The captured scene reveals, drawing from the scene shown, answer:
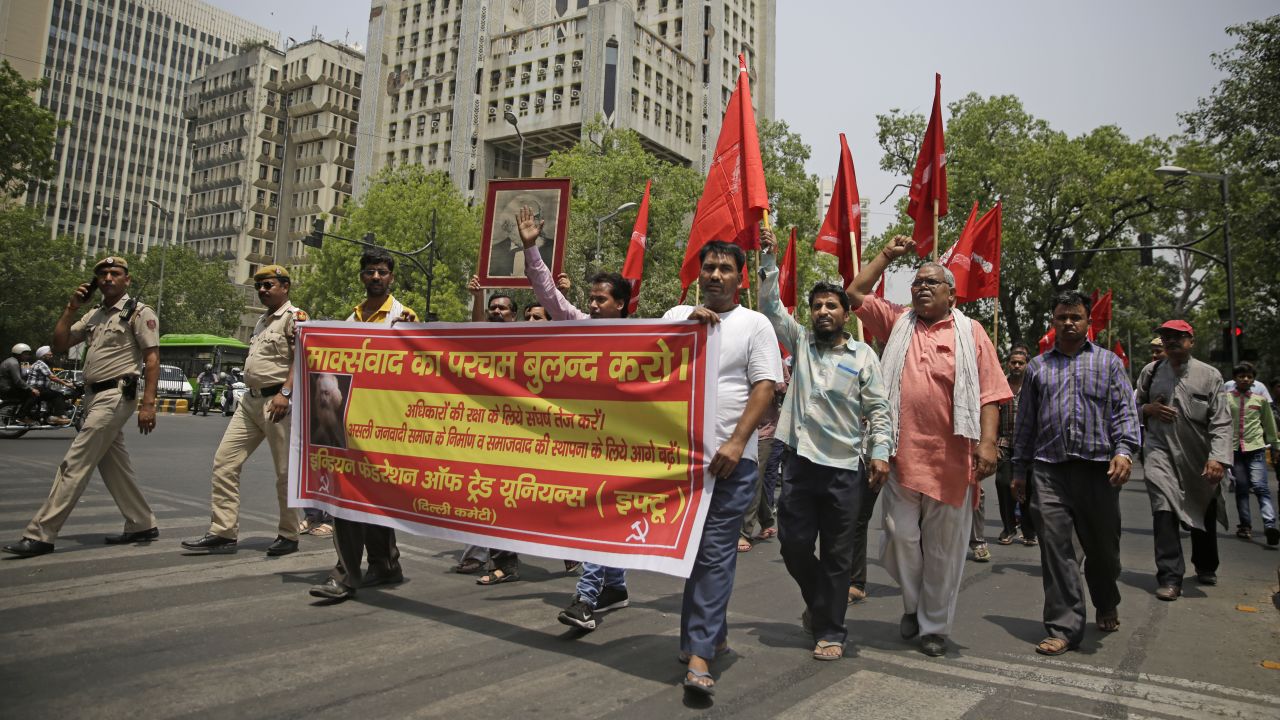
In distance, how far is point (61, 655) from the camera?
11.6 ft

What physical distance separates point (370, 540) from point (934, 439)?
3.49m

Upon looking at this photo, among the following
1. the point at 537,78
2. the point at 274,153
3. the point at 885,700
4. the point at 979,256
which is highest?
the point at 274,153

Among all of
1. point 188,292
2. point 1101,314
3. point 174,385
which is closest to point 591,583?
point 1101,314

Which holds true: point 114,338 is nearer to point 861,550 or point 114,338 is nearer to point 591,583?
point 591,583

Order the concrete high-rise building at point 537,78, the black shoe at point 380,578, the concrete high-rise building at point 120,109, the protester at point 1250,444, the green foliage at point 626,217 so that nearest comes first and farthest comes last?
the black shoe at point 380,578
the protester at point 1250,444
the green foliage at point 626,217
the concrete high-rise building at point 537,78
the concrete high-rise building at point 120,109

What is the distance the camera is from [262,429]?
20.3 feet

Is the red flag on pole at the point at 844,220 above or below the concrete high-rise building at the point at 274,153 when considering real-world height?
below

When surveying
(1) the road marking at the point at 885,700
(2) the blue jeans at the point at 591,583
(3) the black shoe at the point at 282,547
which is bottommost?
(1) the road marking at the point at 885,700

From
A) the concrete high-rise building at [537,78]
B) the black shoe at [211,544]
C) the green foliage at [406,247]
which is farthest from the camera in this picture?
the concrete high-rise building at [537,78]

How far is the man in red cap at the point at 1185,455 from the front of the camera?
6.15 m

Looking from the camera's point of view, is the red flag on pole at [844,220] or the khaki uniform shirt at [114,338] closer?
the khaki uniform shirt at [114,338]

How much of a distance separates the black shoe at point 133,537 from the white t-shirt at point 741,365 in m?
4.80

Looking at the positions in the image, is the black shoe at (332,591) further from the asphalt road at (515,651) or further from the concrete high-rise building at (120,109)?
the concrete high-rise building at (120,109)

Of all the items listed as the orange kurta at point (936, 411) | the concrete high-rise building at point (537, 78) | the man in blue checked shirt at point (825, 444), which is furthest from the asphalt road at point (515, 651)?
the concrete high-rise building at point (537, 78)
